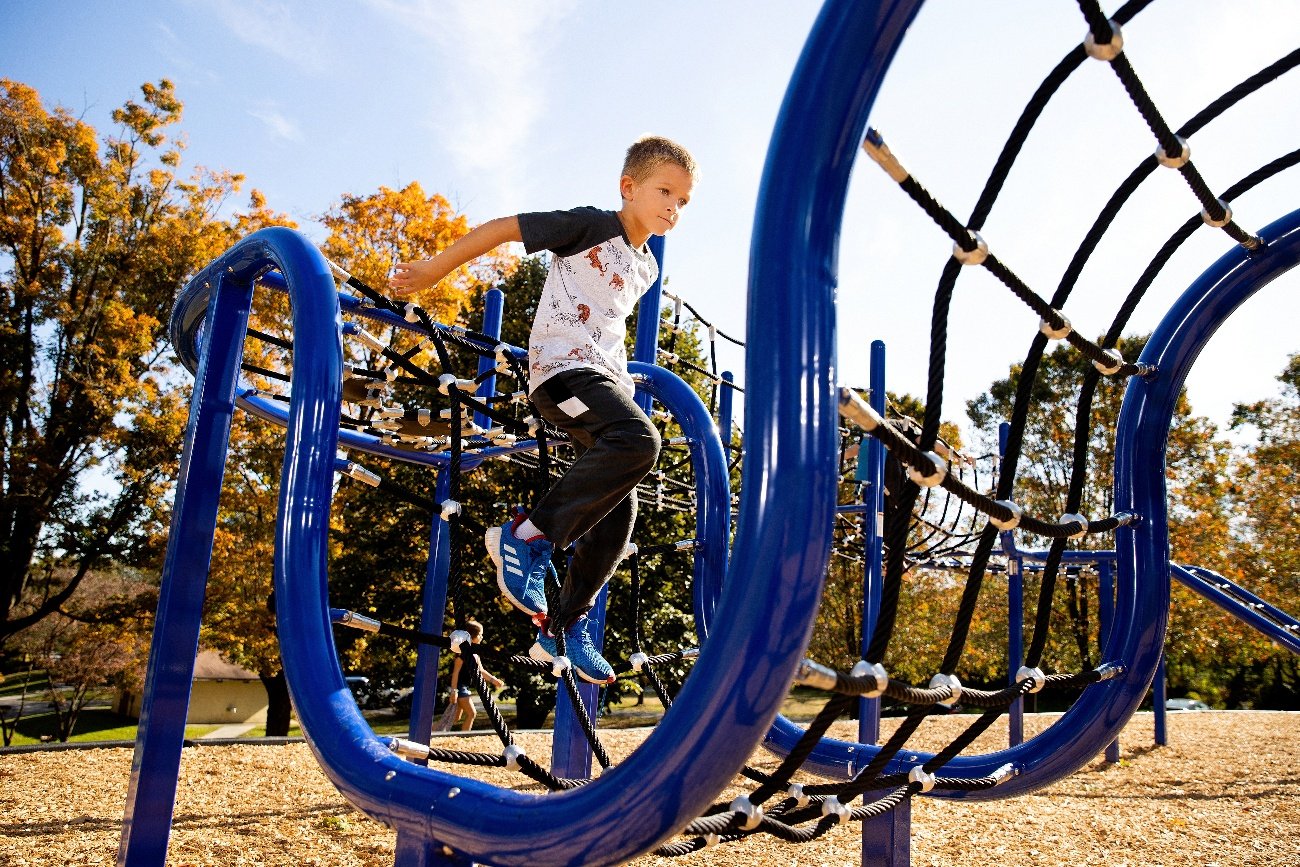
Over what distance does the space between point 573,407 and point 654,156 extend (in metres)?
0.65

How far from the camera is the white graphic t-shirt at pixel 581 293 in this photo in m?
2.20

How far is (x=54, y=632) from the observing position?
12633mm

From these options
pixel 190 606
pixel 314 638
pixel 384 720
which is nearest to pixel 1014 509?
pixel 314 638

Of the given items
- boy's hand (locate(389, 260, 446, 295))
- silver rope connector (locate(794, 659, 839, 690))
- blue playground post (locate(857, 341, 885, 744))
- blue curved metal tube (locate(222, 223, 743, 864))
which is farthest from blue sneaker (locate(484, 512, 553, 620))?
blue playground post (locate(857, 341, 885, 744))

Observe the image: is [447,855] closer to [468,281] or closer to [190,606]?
[190,606]

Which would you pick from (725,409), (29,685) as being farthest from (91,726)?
(725,409)

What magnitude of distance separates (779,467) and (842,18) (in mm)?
515

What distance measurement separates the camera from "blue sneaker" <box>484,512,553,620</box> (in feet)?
7.24

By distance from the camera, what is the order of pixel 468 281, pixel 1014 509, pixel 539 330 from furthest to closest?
pixel 468 281, pixel 539 330, pixel 1014 509

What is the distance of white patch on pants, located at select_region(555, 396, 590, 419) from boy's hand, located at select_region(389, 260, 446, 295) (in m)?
0.42

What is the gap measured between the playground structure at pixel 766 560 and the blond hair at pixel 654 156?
743 millimetres

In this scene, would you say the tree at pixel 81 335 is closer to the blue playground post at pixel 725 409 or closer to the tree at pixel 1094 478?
the blue playground post at pixel 725 409

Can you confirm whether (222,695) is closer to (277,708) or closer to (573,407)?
(277,708)

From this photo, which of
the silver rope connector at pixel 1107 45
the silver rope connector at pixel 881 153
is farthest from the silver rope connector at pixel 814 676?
the silver rope connector at pixel 1107 45
